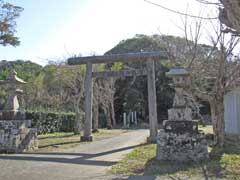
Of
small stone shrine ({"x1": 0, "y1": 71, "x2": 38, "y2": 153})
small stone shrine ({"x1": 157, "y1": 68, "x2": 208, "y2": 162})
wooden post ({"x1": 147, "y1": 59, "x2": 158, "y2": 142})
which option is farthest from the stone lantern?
small stone shrine ({"x1": 157, "y1": 68, "x2": 208, "y2": 162})

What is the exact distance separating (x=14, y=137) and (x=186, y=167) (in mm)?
6899

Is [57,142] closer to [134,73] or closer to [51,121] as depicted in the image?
[134,73]

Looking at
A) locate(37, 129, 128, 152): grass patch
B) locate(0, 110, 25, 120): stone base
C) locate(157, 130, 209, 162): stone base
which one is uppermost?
locate(0, 110, 25, 120): stone base

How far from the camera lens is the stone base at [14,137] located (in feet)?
43.6

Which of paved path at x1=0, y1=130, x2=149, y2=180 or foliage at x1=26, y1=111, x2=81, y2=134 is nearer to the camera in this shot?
paved path at x1=0, y1=130, x2=149, y2=180

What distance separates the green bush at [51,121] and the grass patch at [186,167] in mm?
13301

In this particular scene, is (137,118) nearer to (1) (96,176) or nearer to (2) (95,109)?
(2) (95,109)

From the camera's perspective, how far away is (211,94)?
1267 centimetres

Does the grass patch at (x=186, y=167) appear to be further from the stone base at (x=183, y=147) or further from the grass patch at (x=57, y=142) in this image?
the grass patch at (x=57, y=142)

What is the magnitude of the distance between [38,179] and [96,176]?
1.25 metres

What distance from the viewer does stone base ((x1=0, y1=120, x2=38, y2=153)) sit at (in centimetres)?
1329

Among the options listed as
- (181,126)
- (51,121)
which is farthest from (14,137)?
(51,121)

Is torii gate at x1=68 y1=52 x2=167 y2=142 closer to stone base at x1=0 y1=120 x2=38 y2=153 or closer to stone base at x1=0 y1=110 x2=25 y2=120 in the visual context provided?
stone base at x1=0 y1=120 x2=38 y2=153

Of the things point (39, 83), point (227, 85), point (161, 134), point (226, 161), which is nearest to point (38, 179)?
point (161, 134)
